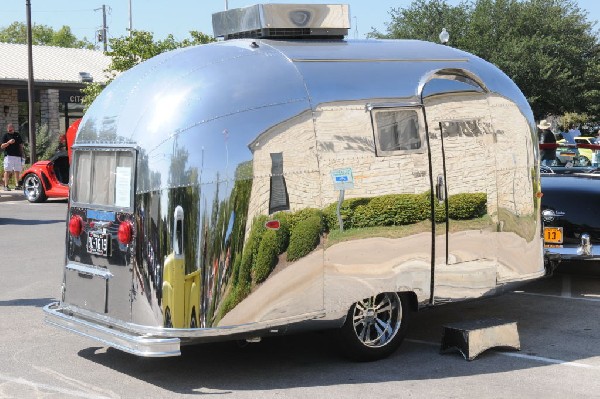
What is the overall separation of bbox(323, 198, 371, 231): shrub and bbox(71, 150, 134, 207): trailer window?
143cm

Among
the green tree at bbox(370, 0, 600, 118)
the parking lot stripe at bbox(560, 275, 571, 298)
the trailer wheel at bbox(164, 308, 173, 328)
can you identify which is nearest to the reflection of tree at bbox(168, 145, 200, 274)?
the trailer wheel at bbox(164, 308, 173, 328)

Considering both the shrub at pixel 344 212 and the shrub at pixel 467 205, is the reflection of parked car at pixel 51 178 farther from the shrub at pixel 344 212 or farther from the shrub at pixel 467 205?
the shrub at pixel 344 212

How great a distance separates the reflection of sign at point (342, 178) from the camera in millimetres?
7227

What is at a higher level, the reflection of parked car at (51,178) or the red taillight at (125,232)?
the reflection of parked car at (51,178)

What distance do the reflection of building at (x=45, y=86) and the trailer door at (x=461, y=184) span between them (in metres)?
25.7

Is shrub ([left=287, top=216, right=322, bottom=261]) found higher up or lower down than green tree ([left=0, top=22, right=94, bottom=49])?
lower down

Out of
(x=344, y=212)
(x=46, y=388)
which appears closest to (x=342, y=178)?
(x=344, y=212)

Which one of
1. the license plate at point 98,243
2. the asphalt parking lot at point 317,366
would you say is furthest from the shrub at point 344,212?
the license plate at point 98,243

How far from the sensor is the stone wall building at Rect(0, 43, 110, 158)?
110ft

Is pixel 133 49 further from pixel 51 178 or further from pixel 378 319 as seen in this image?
pixel 378 319

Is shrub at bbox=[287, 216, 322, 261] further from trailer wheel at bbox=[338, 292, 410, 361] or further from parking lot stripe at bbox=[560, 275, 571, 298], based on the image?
parking lot stripe at bbox=[560, 275, 571, 298]

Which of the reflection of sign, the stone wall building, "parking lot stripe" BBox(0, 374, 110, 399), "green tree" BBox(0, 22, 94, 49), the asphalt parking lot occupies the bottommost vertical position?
"parking lot stripe" BBox(0, 374, 110, 399)

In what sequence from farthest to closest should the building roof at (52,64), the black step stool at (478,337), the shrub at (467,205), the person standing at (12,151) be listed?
the building roof at (52,64)
the person standing at (12,151)
the shrub at (467,205)
the black step stool at (478,337)

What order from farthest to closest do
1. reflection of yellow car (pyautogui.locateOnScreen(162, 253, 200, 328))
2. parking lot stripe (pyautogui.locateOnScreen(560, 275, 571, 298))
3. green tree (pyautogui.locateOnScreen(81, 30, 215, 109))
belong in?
1. green tree (pyautogui.locateOnScreen(81, 30, 215, 109))
2. parking lot stripe (pyautogui.locateOnScreen(560, 275, 571, 298))
3. reflection of yellow car (pyautogui.locateOnScreen(162, 253, 200, 328))
